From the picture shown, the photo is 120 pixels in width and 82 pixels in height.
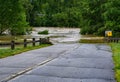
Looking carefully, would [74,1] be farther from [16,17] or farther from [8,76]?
[8,76]

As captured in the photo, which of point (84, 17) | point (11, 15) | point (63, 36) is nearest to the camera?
point (63, 36)

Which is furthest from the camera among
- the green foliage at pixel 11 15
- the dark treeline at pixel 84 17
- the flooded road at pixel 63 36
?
the green foliage at pixel 11 15

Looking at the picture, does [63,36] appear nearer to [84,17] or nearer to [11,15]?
[11,15]

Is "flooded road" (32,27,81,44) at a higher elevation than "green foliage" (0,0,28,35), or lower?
lower

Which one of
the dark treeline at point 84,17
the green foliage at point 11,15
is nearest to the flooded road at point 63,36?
the dark treeline at point 84,17

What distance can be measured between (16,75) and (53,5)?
4281 inches

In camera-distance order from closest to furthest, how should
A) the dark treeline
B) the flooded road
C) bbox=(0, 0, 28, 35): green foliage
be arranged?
the flooded road → the dark treeline → bbox=(0, 0, 28, 35): green foliage

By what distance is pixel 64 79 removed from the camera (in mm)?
11352

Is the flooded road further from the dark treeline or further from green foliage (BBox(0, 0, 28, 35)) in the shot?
green foliage (BBox(0, 0, 28, 35))

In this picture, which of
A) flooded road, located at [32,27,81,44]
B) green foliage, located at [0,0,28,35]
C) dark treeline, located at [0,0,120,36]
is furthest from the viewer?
green foliage, located at [0,0,28,35]

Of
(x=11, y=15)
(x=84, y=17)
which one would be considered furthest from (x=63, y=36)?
(x=84, y=17)

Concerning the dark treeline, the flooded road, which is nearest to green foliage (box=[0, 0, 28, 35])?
the dark treeline

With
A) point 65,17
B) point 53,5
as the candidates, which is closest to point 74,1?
point 53,5

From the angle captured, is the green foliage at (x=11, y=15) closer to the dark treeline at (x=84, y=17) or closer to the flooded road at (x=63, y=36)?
the dark treeline at (x=84, y=17)
